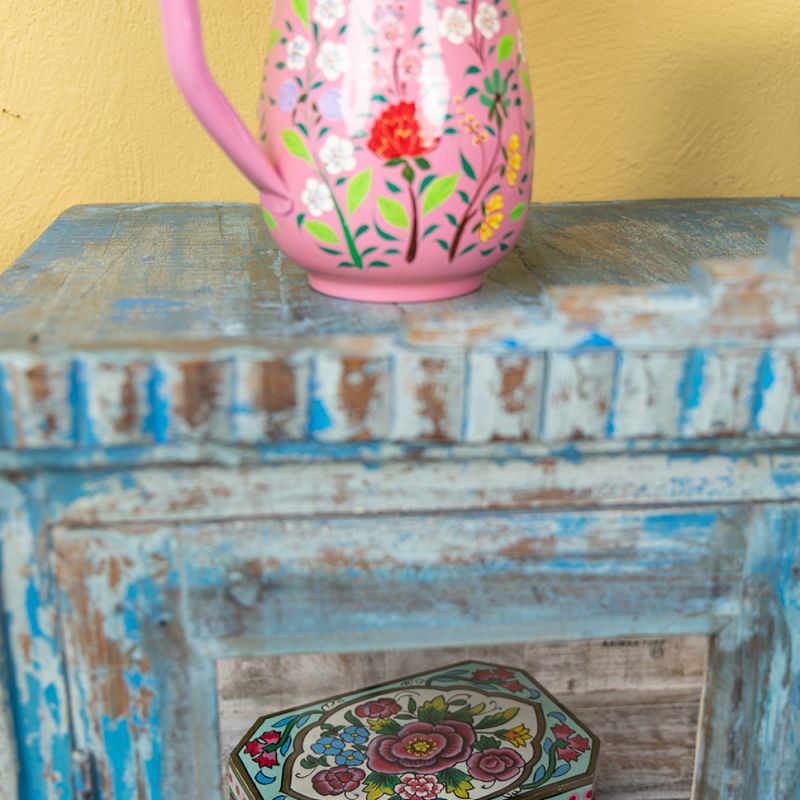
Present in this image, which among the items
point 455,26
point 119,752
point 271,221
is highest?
point 455,26

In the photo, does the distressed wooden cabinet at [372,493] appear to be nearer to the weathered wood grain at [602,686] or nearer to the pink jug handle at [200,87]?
the pink jug handle at [200,87]

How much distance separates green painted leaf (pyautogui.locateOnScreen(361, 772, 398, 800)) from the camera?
30.2 inches

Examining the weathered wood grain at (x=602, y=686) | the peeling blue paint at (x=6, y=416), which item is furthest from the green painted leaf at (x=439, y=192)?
the weathered wood grain at (x=602, y=686)

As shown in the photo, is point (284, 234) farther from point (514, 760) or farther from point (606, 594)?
point (514, 760)

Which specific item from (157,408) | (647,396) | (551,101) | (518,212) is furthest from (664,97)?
(157,408)

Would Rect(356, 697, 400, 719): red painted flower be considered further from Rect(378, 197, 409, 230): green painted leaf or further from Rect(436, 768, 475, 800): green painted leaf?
Rect(378, 197, 409, 230): green painted leaf

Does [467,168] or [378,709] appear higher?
[467,168]

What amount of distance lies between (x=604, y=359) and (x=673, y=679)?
2.54ft

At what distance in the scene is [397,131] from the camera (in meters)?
0.49

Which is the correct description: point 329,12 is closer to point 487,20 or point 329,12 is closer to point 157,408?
point 487,20

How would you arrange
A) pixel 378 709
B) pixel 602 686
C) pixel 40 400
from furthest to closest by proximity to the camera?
→ 1. pixel 602 686
2. pixel 378 709
3. pixel 40 400

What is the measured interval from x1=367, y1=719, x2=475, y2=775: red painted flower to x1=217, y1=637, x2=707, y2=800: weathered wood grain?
0.22 m

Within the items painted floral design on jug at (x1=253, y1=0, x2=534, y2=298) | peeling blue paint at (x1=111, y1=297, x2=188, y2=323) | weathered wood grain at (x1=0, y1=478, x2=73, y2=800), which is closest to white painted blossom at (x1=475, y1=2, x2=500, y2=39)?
painted floral design on jug at (x1=253, y1=0, x2=534, y2=298)

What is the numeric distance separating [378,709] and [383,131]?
0.56 metres
